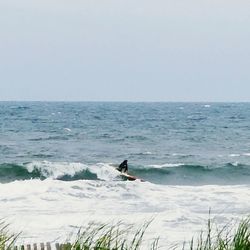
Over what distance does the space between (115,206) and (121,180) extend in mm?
7379

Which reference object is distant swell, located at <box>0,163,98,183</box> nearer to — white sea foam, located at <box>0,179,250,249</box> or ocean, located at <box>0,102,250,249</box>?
ocean, located at <box>0,102,250,249</box>

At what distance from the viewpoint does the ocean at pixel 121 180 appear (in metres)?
18.6

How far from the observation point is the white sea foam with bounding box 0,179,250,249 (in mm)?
17125

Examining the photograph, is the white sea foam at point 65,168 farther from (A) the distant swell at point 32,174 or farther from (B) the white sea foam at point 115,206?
(B) the white sea foam at point 115,206

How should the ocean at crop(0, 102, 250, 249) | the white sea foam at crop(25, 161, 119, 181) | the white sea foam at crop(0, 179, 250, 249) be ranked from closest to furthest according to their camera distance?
the white sea foam at crop(0, 179, 250, 249) < the ocean at crop(0, 102, 250, 249) < the white sea foam at crop(25, 161, 119, 181)

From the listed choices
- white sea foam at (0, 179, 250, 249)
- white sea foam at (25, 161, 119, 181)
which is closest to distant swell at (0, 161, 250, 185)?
white sea foam at (25, 161, 119, 181)

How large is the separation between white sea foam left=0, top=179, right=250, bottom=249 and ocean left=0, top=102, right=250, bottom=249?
0.02 metres

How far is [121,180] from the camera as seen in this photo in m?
28.8

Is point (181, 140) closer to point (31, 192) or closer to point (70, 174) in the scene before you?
point (70, 174)

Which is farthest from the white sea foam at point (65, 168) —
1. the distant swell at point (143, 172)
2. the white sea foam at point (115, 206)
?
the white sea foam at point (115, 206)

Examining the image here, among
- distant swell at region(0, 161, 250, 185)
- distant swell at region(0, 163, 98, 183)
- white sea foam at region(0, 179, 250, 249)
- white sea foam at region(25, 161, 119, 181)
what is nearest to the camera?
white sea foam at region(0, 179, 250, 249)

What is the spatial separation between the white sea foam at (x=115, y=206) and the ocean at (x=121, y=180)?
0.08 ft

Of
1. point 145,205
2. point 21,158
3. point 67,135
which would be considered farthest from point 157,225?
point 67,135

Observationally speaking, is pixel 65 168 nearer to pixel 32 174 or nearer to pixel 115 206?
pixel 32 174
